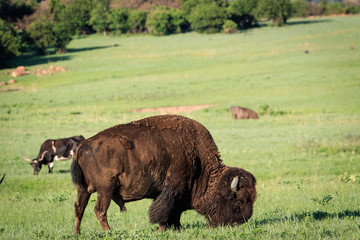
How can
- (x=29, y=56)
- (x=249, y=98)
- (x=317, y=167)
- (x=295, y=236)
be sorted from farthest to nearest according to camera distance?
(x=29, y=56), (x=249, y=98), (x=317, y=167), (x=295, y=236)

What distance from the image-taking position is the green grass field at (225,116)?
367 inches

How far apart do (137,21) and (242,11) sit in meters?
20.9

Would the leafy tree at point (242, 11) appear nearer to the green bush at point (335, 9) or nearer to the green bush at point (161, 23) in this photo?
the green bush at point (161, 23)

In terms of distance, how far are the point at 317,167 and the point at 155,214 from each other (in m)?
11.6

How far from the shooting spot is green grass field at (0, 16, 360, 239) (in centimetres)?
933

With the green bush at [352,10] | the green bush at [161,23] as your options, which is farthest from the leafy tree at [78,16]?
the green bush at [352,10]

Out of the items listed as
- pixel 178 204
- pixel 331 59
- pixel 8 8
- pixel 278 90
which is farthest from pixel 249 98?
pixel 8 8

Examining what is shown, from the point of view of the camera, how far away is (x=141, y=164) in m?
8.09

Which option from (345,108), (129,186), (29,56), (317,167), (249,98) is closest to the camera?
(129,186)

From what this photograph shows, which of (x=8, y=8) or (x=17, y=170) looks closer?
(x=17, y=170)

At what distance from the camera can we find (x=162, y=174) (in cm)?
826

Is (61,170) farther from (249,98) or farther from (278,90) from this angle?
(278,90)

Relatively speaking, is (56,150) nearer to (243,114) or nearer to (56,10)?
(243,114)

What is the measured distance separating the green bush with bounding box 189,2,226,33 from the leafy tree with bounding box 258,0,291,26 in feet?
22.6
